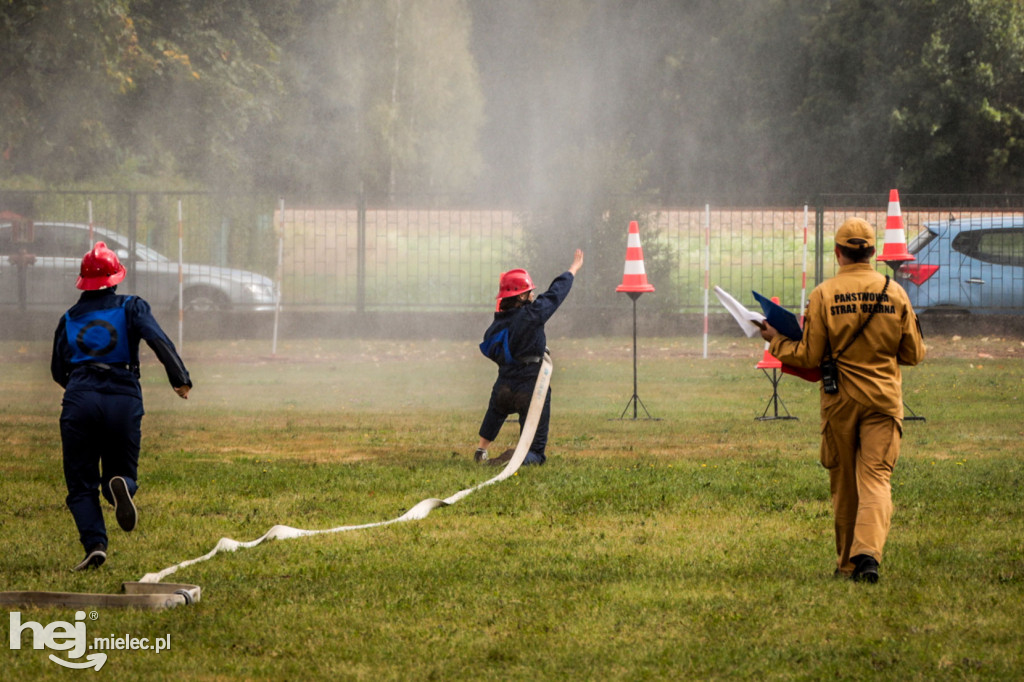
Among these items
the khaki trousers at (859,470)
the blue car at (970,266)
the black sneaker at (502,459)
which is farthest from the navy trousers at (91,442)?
the blue car at (970,266)

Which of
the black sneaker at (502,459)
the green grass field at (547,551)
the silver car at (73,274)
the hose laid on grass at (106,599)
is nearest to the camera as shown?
the green grass field at (547,551)

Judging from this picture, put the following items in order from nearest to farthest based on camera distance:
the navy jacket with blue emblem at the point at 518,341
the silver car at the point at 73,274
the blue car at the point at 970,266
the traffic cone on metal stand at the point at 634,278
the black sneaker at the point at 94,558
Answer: the black sneaker at the point at 94,558
the navy jacket with blue emblem at the point at 518,341
the traffic cone on metal stand at the point at 634,278
the blue car at the point at 970,266
the silver car at the point at 73,274

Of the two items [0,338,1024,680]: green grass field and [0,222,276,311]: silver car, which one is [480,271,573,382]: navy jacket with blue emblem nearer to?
[0,338,1024,680]: green grass field

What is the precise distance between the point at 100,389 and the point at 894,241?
8230 mm

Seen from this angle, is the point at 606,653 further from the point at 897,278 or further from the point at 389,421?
the point at 897,278

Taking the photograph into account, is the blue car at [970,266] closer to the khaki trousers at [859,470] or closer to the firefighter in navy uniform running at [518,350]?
the firefighter in navy uniform running at [518,350]

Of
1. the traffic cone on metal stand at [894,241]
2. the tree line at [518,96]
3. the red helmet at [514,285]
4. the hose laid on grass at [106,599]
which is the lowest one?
the hose laid on grass at [106,599]

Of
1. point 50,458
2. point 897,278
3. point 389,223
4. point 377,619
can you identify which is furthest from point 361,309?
point 377,619

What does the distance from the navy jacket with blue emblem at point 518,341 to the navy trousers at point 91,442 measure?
3104 mm

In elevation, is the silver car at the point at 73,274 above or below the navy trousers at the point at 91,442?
above

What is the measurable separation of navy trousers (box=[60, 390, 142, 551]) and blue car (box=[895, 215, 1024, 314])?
14373 mm

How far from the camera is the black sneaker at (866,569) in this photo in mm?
5566

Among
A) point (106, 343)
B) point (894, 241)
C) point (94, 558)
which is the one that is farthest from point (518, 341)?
point (894, 241)

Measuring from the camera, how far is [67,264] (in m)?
20.4
